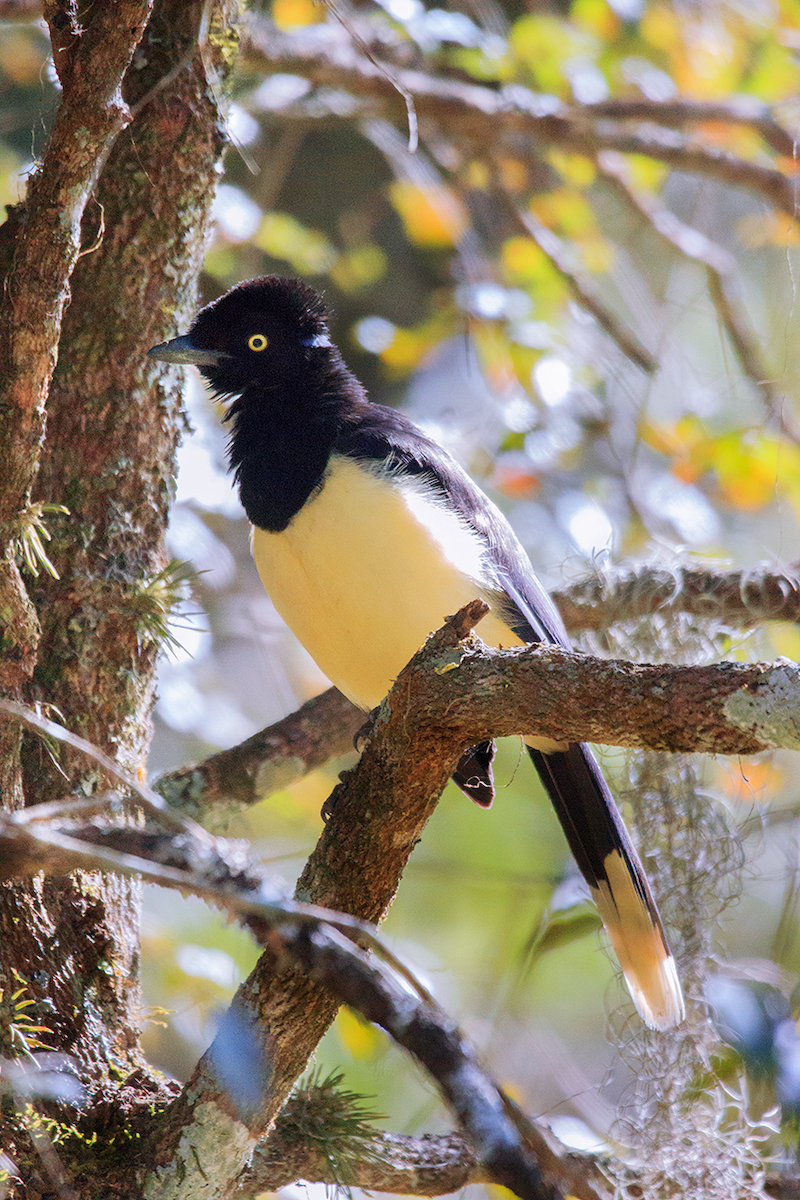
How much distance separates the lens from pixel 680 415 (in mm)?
5395

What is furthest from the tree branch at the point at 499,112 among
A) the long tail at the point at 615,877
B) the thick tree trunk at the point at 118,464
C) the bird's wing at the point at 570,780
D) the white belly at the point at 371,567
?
the long tail at the point at 615,877

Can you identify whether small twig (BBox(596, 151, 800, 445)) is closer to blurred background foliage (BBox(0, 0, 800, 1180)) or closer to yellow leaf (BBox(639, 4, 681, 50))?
blurred background foliage (BBox(0, 0, 800, 1180))

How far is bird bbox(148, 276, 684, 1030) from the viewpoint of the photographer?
9.05 feet

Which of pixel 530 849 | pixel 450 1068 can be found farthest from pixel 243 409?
pixel 530 849

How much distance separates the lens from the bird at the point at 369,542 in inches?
109

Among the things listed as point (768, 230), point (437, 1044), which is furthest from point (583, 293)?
point (437, 1044)

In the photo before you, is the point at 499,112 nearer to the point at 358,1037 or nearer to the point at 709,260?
the point at 709,260

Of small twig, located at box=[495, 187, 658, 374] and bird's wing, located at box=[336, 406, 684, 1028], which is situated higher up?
small twig, located at box=[495, 187, 658, 374]

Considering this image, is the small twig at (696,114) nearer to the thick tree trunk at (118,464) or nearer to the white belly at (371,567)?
the thick tree trunk at (118,464)

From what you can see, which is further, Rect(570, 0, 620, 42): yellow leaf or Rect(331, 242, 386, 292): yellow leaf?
Rect(331, 242, 386, 292): yellow leaf

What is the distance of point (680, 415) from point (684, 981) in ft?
10.3

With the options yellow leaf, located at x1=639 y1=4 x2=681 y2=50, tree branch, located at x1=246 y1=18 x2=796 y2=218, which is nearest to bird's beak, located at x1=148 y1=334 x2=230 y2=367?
tree branch, located at x1=246 y1=18 x2=796 y2=218

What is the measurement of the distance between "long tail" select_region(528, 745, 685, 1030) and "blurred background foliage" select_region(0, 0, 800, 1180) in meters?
0.26

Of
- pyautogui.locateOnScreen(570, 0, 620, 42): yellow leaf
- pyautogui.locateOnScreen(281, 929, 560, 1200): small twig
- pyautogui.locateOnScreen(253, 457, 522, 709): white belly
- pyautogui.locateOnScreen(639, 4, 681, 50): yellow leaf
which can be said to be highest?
pyautogui.locateOnScreen(639, 4, 681, 50): yellow leaf
